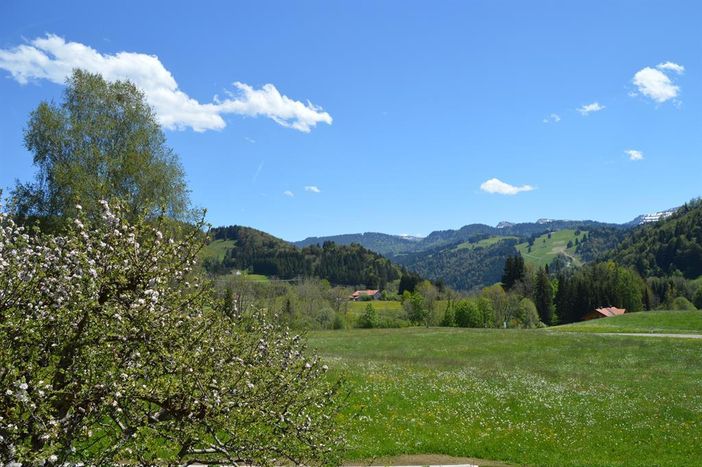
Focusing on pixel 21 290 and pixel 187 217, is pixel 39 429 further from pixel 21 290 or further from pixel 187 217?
pixel 187 217

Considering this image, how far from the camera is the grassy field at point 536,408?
17781 mm

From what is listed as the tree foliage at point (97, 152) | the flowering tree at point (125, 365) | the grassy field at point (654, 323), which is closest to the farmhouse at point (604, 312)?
the grassy field at point (654, 323)

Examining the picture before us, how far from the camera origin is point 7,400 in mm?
7121

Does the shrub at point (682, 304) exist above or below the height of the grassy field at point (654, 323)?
below

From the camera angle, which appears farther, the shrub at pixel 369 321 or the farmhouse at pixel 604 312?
the farmhouse at pixel 604 312

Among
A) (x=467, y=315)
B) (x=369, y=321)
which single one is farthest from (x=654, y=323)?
(x=369, y=321)

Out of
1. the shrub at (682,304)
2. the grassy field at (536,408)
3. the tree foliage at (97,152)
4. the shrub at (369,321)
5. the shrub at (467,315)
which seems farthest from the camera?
the shrub at (682,304)

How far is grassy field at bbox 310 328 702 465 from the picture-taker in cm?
1778

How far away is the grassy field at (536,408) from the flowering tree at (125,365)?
233 cm

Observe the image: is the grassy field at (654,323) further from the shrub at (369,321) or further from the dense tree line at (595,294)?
the dense tree line at (595,294)

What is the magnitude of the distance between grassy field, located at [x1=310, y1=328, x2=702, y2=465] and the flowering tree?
7.63ft

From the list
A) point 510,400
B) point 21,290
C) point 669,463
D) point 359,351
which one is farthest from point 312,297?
point 21,290

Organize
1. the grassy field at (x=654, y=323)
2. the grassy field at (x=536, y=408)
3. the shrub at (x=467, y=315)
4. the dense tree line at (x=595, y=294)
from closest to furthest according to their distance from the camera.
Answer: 1. the grassy field at (x=536, y=408)
2. the grassy field at (x=654, y=323)
3. the shrub at (x=467, y=315)
4. the dense tree line at (x=595, y=294)

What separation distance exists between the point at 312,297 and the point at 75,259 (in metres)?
117
